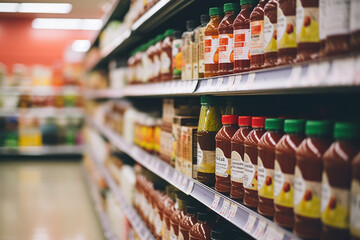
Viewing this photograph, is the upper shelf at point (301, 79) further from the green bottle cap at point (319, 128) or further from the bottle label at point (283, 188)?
the bottle label at point (283, 188)

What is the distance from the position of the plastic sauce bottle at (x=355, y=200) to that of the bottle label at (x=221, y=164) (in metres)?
0.68

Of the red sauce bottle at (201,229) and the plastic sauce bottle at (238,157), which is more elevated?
the plastic sauce bottle at (238,157)

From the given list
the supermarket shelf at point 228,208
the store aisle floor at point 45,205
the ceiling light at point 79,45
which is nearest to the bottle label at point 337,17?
the supermarket shelf at point 228,208

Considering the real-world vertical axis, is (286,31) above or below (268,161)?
above

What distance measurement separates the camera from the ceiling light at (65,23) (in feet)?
33.4

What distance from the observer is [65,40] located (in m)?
10.7

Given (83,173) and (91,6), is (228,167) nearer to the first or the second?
(83,173)

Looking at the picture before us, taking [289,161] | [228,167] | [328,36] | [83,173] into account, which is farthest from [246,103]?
[83,173]

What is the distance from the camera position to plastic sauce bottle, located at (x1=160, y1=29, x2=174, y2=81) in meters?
2.32

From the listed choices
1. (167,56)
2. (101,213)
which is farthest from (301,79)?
(101,213)

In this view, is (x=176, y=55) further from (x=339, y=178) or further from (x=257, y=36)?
(x=339, y=178)

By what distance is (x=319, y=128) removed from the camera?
977 mm

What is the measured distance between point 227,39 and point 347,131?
0.75 metres

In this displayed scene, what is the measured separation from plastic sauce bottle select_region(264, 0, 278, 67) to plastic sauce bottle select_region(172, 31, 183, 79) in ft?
3.00
